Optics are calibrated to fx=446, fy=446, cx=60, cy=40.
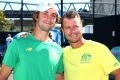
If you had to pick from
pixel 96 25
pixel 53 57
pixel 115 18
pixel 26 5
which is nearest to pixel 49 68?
pixel 53 57

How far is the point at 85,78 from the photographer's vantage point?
4035 mm

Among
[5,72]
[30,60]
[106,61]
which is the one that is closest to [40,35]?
[30,60]

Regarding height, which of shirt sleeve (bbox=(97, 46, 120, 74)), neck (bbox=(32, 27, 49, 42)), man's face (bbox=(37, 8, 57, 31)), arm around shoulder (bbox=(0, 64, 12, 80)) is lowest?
arm around shoulder (bbox=(0, 64, 12, 80))

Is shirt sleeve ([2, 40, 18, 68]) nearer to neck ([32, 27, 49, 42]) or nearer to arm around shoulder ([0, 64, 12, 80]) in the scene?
arm around shoulder ([0, 64, 12, 80])

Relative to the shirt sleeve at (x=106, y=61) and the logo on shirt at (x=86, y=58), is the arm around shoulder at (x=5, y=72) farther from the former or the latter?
the shirt sleeve at (x=106, y=61)

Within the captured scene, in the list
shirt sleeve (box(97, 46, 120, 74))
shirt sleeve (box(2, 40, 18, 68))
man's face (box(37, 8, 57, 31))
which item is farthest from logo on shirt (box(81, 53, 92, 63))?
shirt sleeve (box(2, 40, 18, 68))

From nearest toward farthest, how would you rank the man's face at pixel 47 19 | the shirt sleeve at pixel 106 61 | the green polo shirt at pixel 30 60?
1. the shirt sleeve at pixel 106 61
2. the green polo shirt at pixel 30 60
3. the man's face at pixel 47 19

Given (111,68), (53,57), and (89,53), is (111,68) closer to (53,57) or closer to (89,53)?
(89,53)

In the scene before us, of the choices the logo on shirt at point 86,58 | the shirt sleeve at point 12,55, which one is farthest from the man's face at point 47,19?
the logo on shirt at point 86,58

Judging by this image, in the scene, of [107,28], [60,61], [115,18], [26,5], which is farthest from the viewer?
[26,5]

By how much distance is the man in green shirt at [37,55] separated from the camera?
162 inches

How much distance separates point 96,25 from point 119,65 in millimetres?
14114

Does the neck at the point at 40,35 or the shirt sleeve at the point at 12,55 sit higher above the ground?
the neck at the point at 40,35

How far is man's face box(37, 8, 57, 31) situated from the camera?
4.25 metres
